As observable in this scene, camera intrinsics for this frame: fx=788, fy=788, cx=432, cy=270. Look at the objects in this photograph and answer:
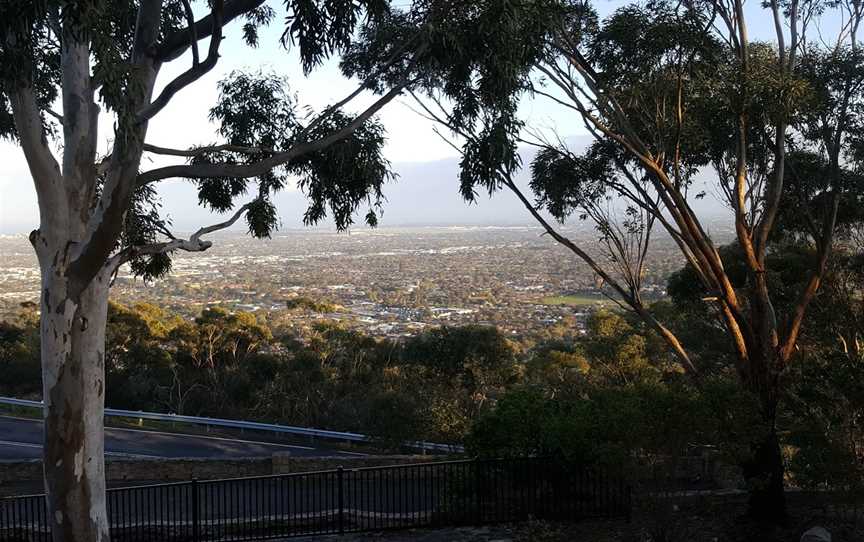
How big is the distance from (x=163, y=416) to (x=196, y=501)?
38.0 feet

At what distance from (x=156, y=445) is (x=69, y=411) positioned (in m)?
12.3

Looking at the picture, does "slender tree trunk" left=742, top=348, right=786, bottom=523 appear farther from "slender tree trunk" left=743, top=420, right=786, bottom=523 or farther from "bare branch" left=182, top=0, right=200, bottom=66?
"bare branch" left=182, top=0, right=200, bottom=66

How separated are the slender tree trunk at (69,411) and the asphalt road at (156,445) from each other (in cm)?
1066

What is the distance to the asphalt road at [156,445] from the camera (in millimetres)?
18812

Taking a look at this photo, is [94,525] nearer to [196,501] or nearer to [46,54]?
[196,501]

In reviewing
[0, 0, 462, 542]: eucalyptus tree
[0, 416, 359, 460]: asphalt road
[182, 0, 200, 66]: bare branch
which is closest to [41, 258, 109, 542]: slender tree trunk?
[0, 0, 462, 542]: eucalyptus tree

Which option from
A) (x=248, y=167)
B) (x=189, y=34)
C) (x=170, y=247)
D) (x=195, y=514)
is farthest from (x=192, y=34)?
(x=195, y=514)

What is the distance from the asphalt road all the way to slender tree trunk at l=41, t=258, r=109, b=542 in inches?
420

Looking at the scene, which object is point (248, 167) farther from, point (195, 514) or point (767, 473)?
point (767, 473)

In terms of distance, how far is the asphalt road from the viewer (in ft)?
61.7

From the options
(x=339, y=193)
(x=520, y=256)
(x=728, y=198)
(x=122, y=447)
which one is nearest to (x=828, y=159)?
(x=728, y=198)

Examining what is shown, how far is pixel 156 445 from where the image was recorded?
19.7 metres

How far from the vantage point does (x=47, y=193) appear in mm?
8242

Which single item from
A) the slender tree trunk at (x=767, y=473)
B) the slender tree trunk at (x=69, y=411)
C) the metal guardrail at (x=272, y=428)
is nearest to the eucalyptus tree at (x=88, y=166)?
the slender tree trunk at (x=69, y=411)
